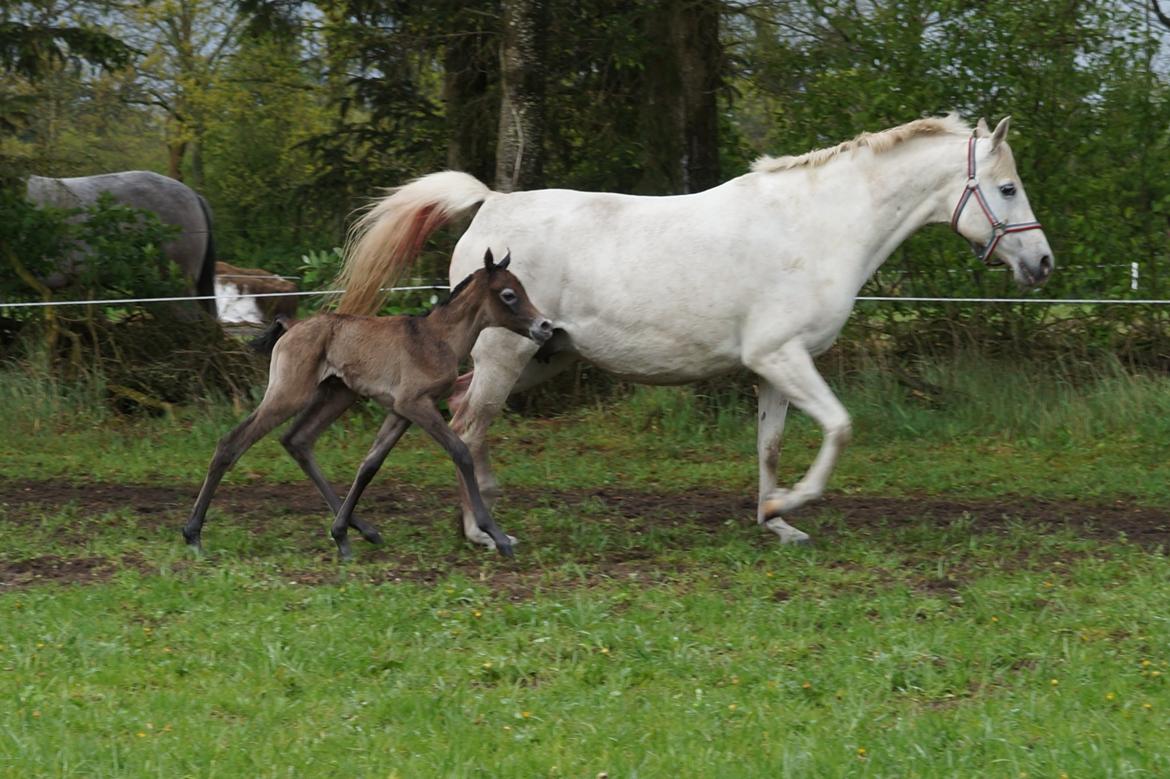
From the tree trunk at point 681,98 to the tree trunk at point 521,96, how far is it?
122 cm

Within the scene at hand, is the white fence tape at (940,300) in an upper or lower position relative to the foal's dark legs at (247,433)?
upper

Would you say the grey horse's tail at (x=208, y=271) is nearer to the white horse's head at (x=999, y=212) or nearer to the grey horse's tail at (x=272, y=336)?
the grey horse's tail at (x=272, y=336)

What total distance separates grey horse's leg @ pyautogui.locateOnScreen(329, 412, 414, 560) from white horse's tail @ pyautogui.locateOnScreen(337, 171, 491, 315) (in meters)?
0.98

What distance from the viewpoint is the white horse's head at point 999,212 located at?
24.0 ft

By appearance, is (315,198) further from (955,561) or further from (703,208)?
(955,561)

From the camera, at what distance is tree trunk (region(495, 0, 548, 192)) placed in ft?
37.0

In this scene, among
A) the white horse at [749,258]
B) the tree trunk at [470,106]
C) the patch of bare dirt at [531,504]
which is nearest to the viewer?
the patch of bare dirt at [531,504]

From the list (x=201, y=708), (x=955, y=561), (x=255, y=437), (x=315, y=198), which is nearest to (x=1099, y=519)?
(x=955, y=561)

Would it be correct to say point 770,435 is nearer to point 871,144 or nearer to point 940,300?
point 871,144

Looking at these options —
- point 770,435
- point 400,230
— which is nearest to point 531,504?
point 770,435

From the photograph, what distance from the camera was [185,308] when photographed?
40.3 ft

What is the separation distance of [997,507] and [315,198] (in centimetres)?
868

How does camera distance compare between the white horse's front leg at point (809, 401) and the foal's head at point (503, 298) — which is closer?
the foal's head at point (503, 298)

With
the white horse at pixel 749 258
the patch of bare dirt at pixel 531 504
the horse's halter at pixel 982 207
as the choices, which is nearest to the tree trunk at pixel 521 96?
the patch of bare dirt at pixel 531 504
